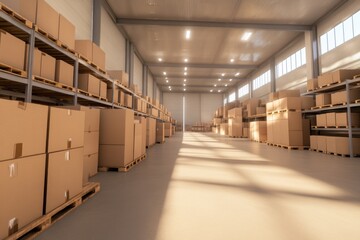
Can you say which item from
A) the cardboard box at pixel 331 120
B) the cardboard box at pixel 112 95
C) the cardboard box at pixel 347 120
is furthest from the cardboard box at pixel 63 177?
the cardboard box at pixel 331 120

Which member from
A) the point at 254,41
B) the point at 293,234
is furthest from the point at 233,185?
the point at 254,41

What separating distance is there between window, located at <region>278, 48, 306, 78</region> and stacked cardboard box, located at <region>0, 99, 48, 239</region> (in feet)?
43.0

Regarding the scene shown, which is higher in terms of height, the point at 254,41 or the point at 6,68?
the point at 254,41

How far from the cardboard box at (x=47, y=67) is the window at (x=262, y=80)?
15.6 m

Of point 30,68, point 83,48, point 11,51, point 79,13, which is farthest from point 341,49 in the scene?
point 11,51

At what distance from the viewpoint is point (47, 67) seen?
3.42 m

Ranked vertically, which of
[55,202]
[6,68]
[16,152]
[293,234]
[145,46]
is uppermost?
[145,46]

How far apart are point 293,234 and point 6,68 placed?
360 centimetres

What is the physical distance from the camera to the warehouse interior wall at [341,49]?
7.91 metres

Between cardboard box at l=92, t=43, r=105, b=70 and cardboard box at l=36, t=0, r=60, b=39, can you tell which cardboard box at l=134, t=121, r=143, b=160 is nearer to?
cardboard box at l=92, t=43, r=105, b=70

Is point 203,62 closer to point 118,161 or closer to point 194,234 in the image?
point 118,161

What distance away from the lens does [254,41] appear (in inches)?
482

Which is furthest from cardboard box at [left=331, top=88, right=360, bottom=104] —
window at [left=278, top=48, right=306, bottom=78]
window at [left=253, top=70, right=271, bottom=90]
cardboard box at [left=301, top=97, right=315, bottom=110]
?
window at [left=253, top=70, right=271, bottom=90]

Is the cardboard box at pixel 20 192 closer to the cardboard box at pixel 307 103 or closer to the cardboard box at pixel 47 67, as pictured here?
the cardboard box at pixel 47 67
